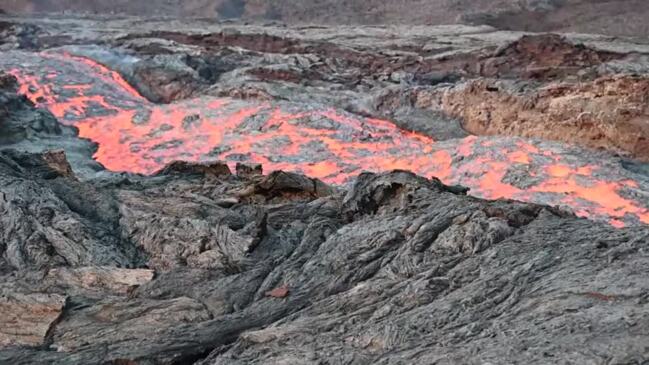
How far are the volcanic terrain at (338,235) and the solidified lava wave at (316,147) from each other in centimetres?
6

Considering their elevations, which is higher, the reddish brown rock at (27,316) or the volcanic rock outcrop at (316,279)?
the volcanic rock outcrop at (316,279)

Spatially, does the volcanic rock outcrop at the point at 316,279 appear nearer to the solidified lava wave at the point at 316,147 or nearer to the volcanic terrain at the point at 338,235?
the volcanic terrain at the point at 338,235

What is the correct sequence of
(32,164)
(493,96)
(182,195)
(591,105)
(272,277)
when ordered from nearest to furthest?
1. (272,277)
2. (182,195)
3. (32,164)
4. (591,105)
5. (493,96)

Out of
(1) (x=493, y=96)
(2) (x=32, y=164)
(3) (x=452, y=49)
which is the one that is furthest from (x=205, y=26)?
(2) (x=32, y=164)

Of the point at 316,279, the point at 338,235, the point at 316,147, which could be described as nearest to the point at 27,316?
the point at 316,279

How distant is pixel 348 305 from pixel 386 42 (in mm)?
21209

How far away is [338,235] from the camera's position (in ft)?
20.0

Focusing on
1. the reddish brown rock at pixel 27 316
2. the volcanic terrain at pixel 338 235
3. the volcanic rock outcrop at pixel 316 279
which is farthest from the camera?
the reddish brown rock at pixel 27 316

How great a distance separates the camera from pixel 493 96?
15945 millimetres

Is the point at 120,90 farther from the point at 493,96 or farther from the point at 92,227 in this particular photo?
the point at 92,227

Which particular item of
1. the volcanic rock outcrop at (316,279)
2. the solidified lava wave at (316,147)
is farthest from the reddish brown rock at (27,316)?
the solidified lava wave at (316,147)

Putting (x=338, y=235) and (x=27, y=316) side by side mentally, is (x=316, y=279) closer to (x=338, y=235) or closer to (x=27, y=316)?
(x=338, y=235)

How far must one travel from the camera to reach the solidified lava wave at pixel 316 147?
1185 centimetres

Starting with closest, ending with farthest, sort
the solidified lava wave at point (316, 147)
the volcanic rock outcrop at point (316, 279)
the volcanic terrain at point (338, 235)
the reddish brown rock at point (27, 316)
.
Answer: the volcanic rock outcrop at point (316, 279) → the volcanic terrain at point (338, 235) → the reddish brown rock at point (27, 316) → the solidified lava wave at point (316, 147)
